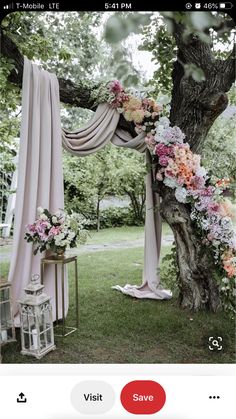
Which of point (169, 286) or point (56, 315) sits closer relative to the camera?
point (56, 315)

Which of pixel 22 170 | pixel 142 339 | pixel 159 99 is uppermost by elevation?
pixel 159 99

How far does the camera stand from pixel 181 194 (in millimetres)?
2098

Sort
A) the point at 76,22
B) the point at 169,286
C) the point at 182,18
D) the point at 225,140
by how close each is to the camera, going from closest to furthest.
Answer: the point at 182,18 → the point at 76,22 → the point at 225,140 → the point at 169,286

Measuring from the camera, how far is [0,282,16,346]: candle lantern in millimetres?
1844

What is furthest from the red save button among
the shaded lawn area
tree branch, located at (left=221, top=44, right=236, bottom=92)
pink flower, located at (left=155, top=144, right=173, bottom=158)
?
tree branch, located at (left=221, top=44, right=236, bottom=92)

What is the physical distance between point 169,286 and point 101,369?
1316mm

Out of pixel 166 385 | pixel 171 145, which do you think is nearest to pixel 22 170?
pixel 171 145

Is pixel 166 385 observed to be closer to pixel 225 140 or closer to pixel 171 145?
pixel 171 145

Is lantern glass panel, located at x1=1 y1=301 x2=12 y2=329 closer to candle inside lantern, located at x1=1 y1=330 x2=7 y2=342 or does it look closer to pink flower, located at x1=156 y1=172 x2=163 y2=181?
candle inside lantern, located at x1=1 y1=330 x2=7 y2=342

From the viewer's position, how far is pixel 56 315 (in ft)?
7.14

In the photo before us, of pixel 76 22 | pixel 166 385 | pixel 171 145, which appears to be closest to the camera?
pixel 166 385

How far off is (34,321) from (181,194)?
0.96 metres

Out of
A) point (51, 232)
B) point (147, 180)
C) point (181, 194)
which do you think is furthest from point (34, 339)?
point (147, 180)

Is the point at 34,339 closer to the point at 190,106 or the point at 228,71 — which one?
the point at 190,106
